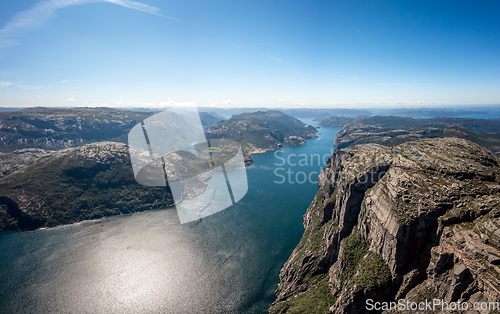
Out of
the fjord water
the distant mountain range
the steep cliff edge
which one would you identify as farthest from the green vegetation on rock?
the distant mountain range

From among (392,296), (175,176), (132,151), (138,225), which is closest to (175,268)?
(138,225)

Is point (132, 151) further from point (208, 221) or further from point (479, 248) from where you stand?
point (479, 248)

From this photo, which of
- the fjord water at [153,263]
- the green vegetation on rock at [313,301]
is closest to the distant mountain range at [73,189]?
the fjord water at [153,263]

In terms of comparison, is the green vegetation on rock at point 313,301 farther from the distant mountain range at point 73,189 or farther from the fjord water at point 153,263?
the distant mountain range at point 73,189

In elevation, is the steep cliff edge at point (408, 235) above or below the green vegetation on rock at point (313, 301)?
above

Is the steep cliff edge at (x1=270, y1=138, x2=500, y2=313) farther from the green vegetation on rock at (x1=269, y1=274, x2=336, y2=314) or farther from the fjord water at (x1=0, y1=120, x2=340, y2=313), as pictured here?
the fjord water at (x1=0, y1=120, x2=340, y2=313)

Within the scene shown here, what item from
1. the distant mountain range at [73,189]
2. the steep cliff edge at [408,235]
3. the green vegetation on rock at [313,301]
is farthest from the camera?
the distant mountain range at [73,189]
